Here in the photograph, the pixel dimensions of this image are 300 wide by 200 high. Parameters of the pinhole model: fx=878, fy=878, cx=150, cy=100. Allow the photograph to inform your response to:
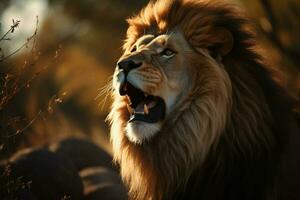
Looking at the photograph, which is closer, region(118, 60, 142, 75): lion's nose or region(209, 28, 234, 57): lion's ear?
region(118, 60, 142, 75): lion's nose

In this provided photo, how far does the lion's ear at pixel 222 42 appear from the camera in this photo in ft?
18.9

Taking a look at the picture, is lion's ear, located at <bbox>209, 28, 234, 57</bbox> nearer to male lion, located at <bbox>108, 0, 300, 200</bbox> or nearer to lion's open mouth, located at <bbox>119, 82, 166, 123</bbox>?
male lion, located at <bbox>108, 0, 300, 200</bbox>

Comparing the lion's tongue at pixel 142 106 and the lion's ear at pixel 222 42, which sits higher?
the lion's ear at pixel 222 42

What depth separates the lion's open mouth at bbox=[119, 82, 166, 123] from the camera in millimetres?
5699

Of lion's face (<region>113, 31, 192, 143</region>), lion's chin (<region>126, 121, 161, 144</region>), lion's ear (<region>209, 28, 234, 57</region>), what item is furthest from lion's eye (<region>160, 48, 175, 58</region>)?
lion's chin (<region>126, 121, 161, 144</region>)

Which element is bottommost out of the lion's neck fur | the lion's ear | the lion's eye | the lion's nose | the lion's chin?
the lion's neck fur

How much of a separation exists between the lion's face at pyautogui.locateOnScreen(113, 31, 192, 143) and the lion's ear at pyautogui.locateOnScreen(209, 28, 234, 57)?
0.64ft

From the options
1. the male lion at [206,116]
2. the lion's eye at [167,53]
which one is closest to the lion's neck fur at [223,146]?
the male lion at [206,116]

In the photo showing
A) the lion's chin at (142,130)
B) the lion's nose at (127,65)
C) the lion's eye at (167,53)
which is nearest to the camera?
the lion's nose at (127,65)

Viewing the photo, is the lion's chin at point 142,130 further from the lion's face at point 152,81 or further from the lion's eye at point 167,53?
the lion's eye at point 167,53

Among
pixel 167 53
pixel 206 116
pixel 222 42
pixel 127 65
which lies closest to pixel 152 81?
pixel 127 65

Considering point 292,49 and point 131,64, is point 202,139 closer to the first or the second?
point 131,64

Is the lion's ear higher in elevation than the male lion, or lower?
higher

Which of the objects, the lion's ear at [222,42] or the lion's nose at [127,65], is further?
the lion's ear at [222,42]
